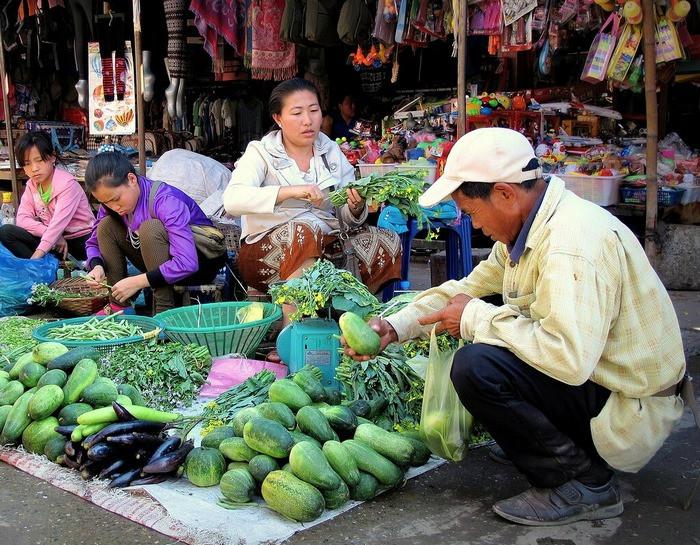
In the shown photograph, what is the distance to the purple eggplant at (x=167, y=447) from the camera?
278 centimetres

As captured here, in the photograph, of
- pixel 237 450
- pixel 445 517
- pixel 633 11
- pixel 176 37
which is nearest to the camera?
pixel 445 517

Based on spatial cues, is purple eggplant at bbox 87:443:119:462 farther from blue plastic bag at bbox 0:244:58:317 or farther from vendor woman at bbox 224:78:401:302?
blue plastic bag at bbox 0:244:58:317

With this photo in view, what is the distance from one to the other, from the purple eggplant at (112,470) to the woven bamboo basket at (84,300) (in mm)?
2433

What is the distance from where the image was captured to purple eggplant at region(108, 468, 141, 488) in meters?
2.75

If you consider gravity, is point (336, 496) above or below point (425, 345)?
below

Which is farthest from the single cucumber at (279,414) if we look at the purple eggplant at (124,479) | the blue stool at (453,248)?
the blue stool at (453,248)

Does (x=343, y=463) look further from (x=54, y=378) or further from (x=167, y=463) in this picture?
(x=54, y=378)

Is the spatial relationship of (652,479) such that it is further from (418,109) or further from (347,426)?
(418,109)

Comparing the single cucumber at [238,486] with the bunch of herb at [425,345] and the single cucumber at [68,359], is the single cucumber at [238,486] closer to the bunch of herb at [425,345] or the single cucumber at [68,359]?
the bunch of herb at [425,345]

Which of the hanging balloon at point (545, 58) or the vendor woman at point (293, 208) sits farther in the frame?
the hanging balloon at point (545, 58)

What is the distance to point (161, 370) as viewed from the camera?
12.0ft

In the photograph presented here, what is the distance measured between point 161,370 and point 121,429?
84 centimetres

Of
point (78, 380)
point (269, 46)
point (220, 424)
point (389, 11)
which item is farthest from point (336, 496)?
point (269, 46)

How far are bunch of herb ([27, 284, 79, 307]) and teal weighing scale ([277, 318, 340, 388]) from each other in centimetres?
219
